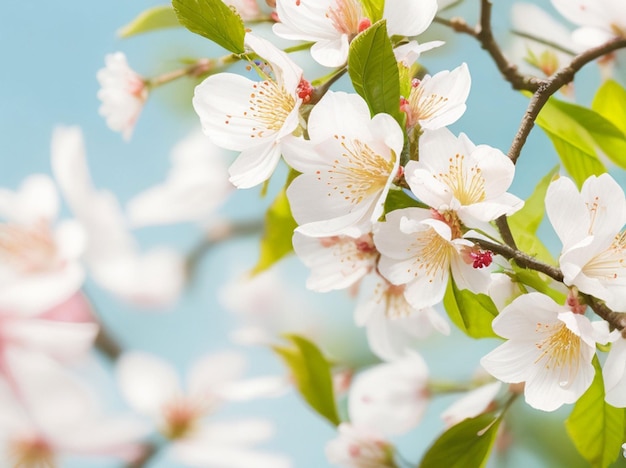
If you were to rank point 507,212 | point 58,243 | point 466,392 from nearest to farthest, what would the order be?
point 507,212
point 466,392
point 58,243

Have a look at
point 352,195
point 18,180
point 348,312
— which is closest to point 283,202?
point 352,195

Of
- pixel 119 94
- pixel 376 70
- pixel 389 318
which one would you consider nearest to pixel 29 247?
pixel 119 94

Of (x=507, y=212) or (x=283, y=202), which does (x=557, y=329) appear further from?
(x=283, y=202)

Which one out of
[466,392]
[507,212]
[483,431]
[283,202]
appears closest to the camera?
[507,212]

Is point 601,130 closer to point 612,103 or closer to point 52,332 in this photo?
point 612,103

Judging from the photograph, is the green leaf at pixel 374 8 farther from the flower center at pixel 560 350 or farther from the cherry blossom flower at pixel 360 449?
the cherry blossom flower at pixel 360 449

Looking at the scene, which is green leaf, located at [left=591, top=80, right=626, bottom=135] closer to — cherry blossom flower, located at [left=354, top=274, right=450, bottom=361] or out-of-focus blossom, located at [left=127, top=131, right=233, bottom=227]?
cherry blossom flower, located at [left=354, top=274, right=450, bottom=361]

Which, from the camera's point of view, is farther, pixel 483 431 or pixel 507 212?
pixel 483 431

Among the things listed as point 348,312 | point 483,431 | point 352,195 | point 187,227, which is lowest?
point 348,312
